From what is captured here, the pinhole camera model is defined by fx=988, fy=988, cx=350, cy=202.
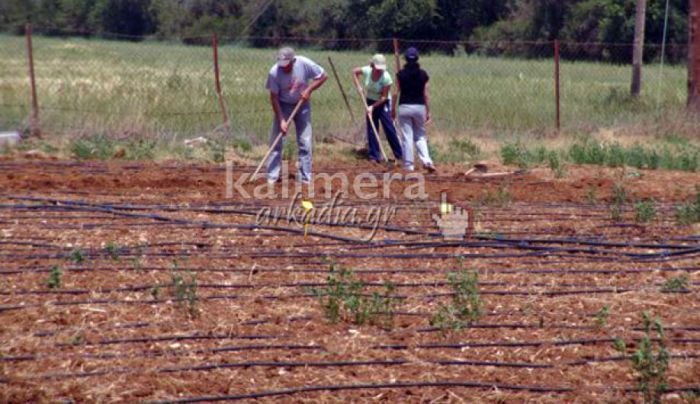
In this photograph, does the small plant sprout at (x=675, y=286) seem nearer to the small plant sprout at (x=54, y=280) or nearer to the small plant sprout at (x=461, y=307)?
the small plant sprout at (x=461, y=307)

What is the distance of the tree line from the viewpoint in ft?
97.8

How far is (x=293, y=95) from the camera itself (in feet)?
33.6

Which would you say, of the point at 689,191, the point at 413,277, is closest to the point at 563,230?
the point at 413,277

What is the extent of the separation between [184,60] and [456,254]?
1267cm

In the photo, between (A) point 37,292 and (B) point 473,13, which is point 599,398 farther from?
(B) point 473,13

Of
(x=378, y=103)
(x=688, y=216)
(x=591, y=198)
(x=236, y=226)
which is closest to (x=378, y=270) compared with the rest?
(x=236, y=226)

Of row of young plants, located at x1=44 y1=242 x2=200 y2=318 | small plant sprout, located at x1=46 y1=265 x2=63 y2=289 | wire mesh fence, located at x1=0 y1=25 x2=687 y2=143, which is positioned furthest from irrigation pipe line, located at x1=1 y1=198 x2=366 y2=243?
wire mesh fence, located at x1=0 y1=25 x2=687 y2=143

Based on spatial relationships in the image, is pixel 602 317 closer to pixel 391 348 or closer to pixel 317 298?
pixel 391 348

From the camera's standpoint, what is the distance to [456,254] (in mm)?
7621

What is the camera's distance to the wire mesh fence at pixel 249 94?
1471 centimetres

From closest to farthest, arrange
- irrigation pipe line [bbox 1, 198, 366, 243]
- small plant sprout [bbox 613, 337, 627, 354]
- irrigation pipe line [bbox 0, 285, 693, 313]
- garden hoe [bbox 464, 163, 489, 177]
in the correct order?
small plant sprout [bbox 613, 337, 627, 354], irrigation pipe line [bbox 0, 285, 693, 313], irrigation pipe line [bbox 1, 198, 366, 243], garden hoe [bbox 464, 163, 489, 177]

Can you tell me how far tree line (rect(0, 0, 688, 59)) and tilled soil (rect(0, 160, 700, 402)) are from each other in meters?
20.6

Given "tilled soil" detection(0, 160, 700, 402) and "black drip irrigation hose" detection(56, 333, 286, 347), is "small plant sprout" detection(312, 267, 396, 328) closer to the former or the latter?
"tilled soil" detection(0, 160, 700, 402)

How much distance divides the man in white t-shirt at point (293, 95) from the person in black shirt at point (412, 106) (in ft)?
4.34
